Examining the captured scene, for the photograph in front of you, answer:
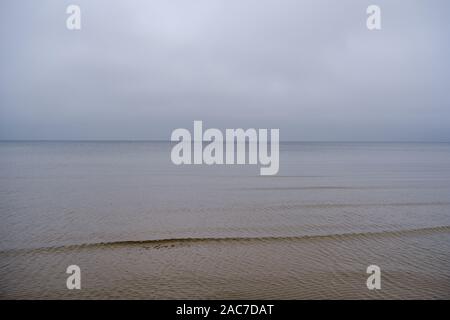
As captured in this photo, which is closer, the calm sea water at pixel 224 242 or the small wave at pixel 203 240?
the calm sea water at pixel 224 242

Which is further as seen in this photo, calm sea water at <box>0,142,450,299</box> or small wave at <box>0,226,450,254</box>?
small wave at <box>0,226,450,254</box>

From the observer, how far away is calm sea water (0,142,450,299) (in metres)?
7.04

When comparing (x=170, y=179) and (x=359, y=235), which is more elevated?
(x=170, y=179)

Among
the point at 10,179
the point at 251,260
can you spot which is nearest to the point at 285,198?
the point at 251,260

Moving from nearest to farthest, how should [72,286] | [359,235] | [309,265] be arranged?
1. [72,286]
2. [309,265]
3. [359,235]

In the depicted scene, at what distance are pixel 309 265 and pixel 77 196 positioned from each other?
12071mm

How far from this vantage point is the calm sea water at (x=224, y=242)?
7.04m

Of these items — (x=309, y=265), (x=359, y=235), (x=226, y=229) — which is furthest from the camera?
(x=226, y=229)

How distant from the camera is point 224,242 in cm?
984

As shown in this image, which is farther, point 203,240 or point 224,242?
point 203,240

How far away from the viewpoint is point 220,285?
7.09 meters
